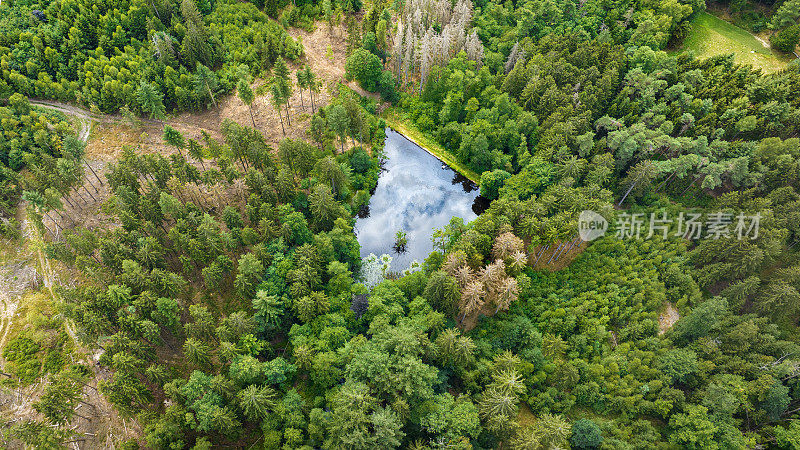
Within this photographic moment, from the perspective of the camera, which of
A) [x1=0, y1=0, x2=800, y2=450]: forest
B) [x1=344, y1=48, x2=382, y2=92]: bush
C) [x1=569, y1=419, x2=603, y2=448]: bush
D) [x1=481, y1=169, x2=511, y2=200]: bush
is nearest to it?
[x1=569, y1=419, x2=603, y2=448]: bush

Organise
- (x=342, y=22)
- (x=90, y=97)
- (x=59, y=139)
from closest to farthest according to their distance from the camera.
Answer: (x=59, y=139) < (x=90, y=97) < (x=342, y=22)

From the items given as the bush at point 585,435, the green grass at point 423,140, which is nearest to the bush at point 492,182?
the green grass at point 423,140

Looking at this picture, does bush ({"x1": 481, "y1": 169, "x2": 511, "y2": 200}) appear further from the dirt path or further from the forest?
the dirt path

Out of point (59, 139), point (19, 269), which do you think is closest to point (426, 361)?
point (19, 269)

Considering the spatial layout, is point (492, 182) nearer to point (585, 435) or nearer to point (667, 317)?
point (667, 317)

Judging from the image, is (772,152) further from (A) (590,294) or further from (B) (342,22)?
(B) (342,22)

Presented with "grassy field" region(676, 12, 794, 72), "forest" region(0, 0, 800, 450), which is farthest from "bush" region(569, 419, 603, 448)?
"grassy field" region(676, 12, 794, 72)
